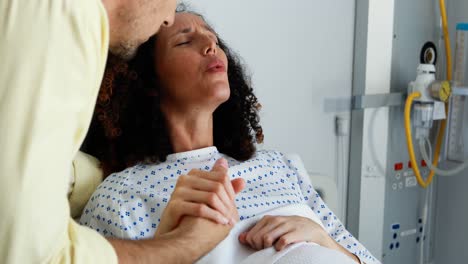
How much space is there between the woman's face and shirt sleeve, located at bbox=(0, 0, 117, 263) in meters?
0.86

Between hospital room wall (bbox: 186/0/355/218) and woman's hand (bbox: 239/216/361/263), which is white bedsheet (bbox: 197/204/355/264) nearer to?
woman's hand (bbox: 239/216/361/263)

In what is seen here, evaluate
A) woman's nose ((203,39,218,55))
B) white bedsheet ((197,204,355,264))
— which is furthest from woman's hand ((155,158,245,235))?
woman's nose ((203,39,218,55))

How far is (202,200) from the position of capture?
1094mm

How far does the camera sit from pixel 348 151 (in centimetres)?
235

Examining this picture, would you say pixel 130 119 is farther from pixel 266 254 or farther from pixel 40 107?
pixel 40 107

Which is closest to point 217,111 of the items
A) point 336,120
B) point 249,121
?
point 249,121

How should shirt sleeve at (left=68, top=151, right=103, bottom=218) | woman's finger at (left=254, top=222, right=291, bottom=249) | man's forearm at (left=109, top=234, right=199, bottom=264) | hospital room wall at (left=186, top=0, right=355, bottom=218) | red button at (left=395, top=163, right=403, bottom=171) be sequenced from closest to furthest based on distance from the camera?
man's forearm at (left=109, top=234, right=199, bottom=264)
woman's finger at (left=254, top=222, right=291, bottom=249)
shirt sleeve at (left=68, top=151, right=103, bottom=218)
hospital room wall at (left=186, top=0, right=355, bottom=218)
red button at (left=395, top=163, right=403, bottom=171)

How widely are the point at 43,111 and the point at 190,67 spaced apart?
0.96 m

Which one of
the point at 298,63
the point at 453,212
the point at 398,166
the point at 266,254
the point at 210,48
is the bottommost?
the point at 453,212

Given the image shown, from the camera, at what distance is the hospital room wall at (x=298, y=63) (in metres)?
1.96

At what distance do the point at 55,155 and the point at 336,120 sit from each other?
1749 mm

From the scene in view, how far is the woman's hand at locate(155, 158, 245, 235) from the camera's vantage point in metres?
1.09

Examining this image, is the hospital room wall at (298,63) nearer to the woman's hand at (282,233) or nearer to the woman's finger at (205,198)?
the woman's hand at (282,233)

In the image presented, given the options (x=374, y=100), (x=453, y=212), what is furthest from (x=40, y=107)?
(x=453, y=212)
